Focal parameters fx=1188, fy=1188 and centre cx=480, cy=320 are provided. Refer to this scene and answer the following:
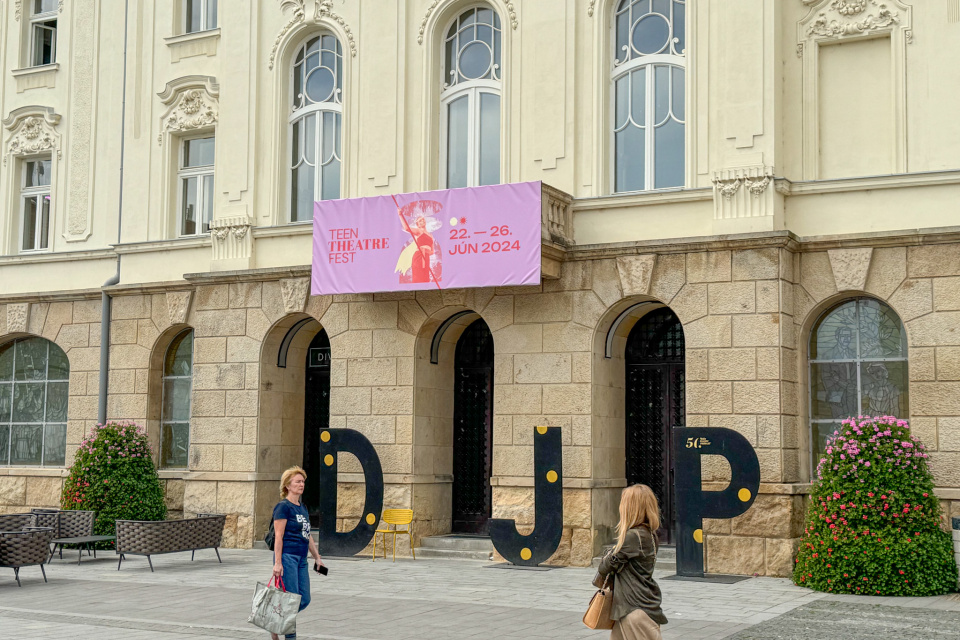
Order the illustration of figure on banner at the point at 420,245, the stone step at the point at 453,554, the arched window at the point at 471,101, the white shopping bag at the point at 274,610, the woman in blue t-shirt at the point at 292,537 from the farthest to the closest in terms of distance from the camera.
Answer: the arched window at the point at 471,101 → the stone step at the point at 453,554 → the illustration of figure on banner at the point at 420,245 → the woman in blue t-shirt at the point at 292,537 → the white shopping bag at the point at 274,610

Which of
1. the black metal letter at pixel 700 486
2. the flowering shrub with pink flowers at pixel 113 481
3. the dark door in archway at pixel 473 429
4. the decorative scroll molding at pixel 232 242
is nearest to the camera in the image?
the black metal letter at pixel 700 486

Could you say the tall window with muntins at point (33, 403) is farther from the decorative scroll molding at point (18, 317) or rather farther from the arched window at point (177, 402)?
the arched window at point (177, 402)

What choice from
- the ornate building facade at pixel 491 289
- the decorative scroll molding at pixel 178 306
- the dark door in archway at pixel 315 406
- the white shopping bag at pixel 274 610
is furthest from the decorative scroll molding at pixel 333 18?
the white shopping bag at pixel 274 610

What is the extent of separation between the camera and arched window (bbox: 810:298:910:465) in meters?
16.6

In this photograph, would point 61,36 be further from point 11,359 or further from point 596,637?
point 596,637

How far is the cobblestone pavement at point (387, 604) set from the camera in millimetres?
11656

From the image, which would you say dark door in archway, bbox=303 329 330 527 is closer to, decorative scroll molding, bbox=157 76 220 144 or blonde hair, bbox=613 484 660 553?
decorative scroll molding, bbox=157 76 220 144

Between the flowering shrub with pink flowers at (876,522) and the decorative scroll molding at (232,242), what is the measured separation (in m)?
10.8

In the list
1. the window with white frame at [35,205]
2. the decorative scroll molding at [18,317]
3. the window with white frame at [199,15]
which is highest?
the window with white frame at [199,15]

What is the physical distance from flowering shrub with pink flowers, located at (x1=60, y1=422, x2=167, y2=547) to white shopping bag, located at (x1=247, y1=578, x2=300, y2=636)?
10.8m

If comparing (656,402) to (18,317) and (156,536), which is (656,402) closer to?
(156,536)

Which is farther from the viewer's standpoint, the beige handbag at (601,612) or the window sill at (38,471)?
the window sill at (38,471)

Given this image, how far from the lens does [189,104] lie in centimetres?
2262

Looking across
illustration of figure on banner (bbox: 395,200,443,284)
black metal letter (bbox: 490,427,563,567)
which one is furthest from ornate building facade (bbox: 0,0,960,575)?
illustration of figure on banner (bbox: 395,200,443,284)
